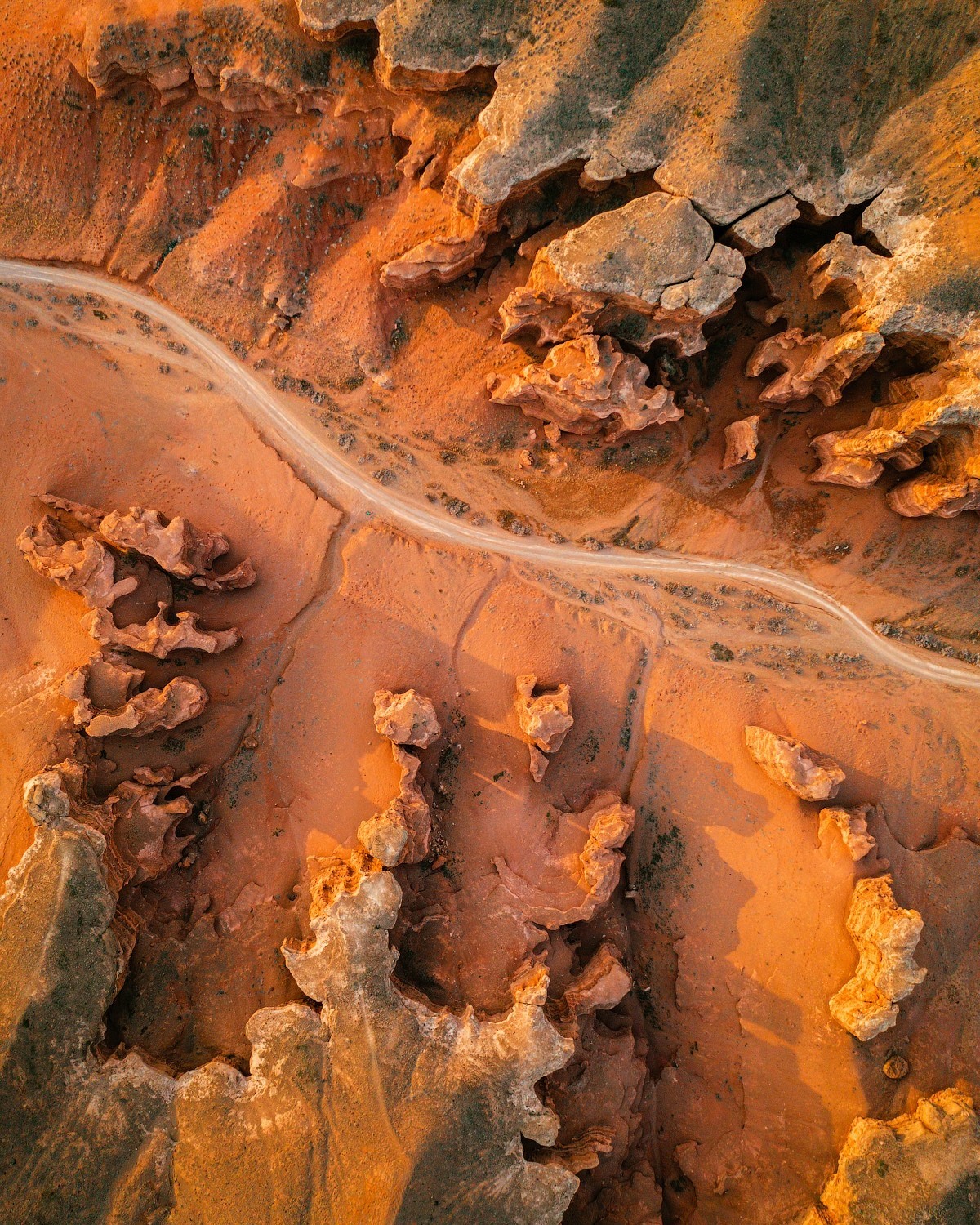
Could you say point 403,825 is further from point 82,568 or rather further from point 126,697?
point 82,568

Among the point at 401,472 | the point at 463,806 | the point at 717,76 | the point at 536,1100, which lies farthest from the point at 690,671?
the point at 717,76

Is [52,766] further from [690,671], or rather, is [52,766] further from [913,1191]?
[913,1191]

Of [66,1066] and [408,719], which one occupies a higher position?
[408,719]

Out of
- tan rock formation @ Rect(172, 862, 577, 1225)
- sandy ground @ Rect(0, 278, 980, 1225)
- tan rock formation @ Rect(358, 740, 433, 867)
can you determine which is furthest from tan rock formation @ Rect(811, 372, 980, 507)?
tan rock formation @ Rect(172, 862, 577, 1225)

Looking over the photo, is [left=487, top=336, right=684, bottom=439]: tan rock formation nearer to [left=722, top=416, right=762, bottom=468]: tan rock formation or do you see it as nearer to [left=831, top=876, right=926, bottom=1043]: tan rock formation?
[left=722, top=416, right=762, bottom=468]: tan rock formation

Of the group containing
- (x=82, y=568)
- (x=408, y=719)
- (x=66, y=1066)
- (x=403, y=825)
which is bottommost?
(x=66, y=1066)

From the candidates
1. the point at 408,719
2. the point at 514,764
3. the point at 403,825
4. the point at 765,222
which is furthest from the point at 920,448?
the point at 403,825
